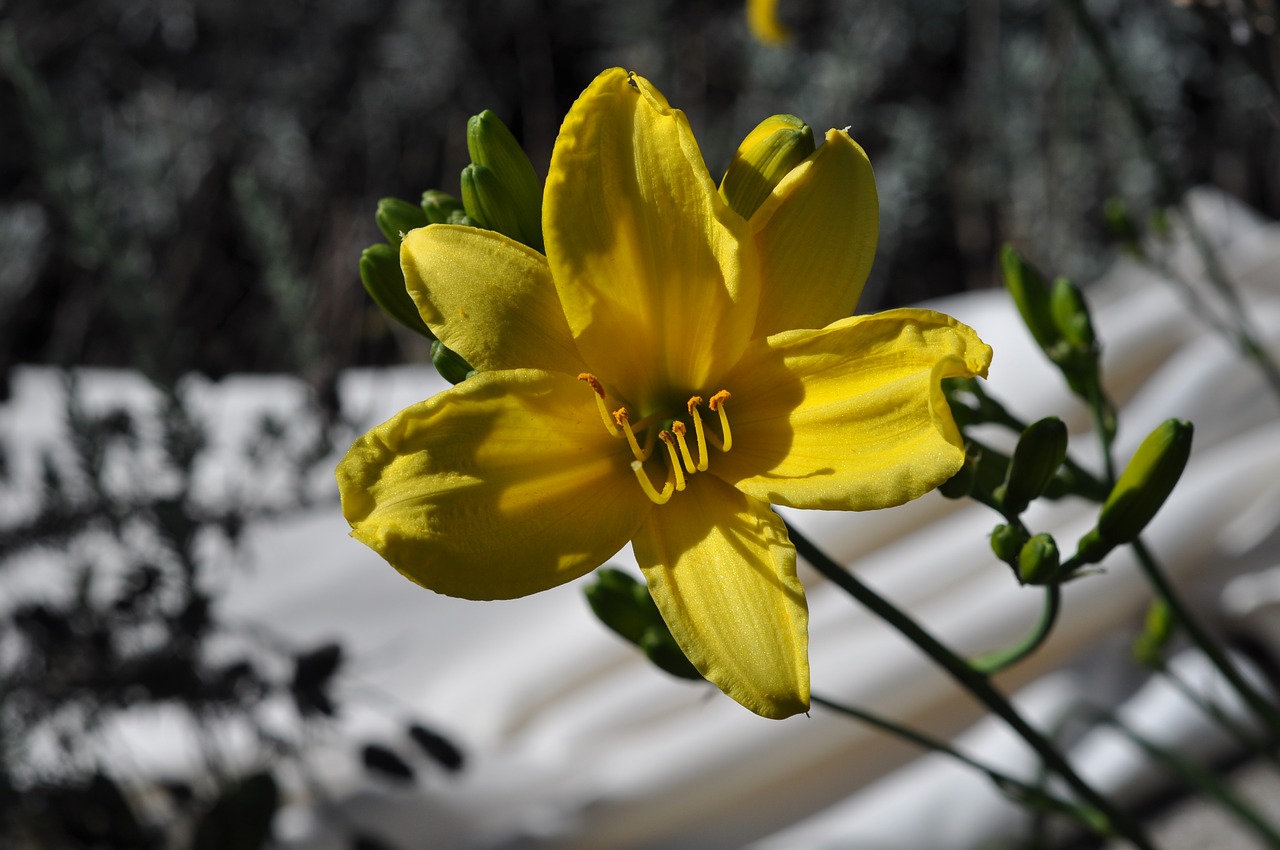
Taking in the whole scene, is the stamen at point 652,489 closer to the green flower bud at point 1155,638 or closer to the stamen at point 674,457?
the stamen at point 674,457

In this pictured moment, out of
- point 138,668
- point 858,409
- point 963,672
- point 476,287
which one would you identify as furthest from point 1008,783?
point 138,668

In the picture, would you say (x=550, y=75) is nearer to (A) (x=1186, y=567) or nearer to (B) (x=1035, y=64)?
(B) (x=1035, y=64)

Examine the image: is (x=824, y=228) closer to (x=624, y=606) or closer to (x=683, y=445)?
(x=683, y=445)

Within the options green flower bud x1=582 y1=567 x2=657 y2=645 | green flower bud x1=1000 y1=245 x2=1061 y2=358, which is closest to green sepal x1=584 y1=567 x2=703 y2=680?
green flower bud x1=582 y1=567 x2=657 y2=645

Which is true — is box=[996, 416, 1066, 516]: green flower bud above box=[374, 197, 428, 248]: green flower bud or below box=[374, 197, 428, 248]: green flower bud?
below

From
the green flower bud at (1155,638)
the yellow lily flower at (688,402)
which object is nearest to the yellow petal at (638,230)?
the yellow lily flower at (688,402)

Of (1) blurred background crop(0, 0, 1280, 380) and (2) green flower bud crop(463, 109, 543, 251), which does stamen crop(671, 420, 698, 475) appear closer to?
(2) green flower bud crop(463, 109, 543, 251)
